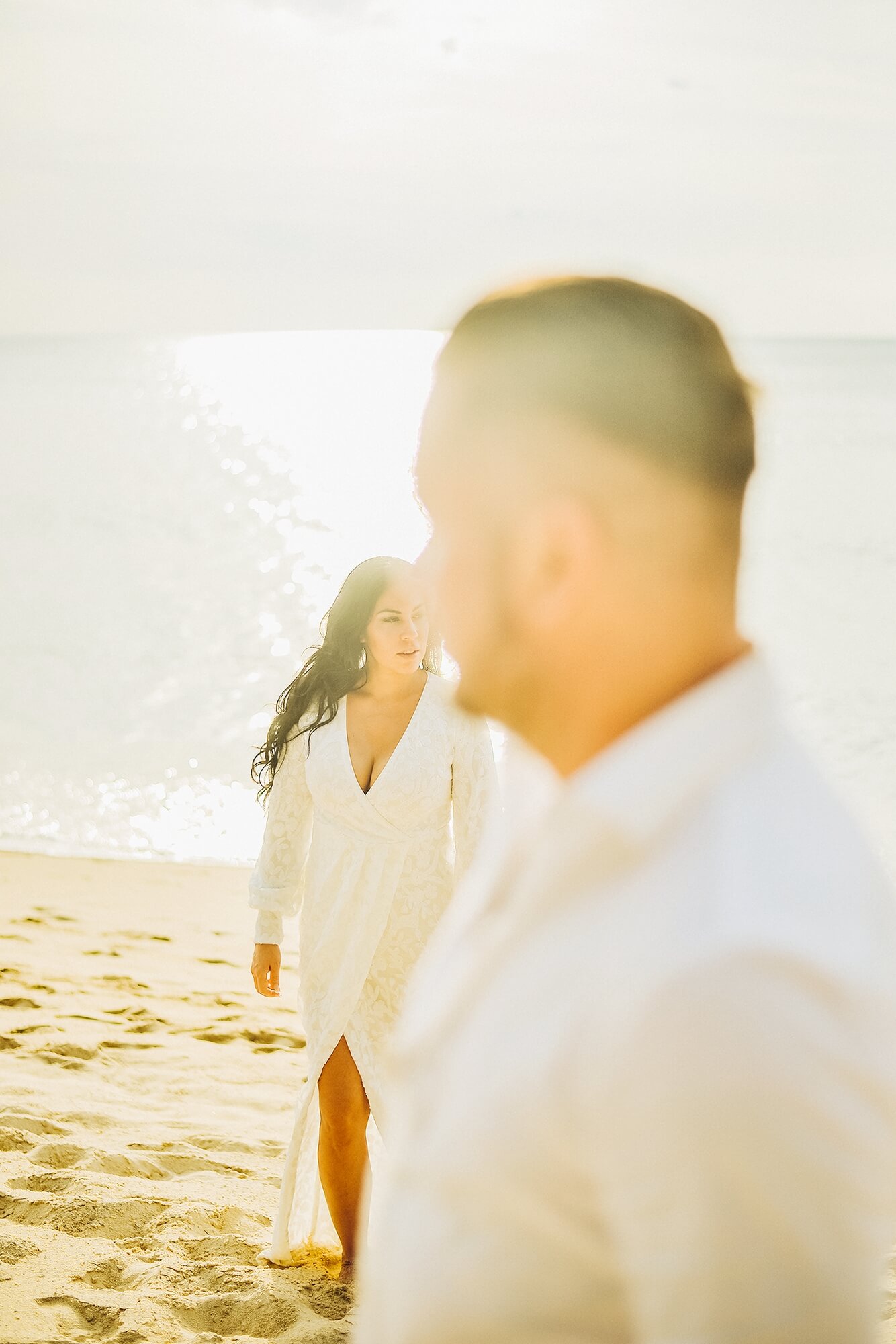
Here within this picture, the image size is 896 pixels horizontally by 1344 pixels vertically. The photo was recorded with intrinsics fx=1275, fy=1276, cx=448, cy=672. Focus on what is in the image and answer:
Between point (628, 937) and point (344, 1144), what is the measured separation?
3539 mm

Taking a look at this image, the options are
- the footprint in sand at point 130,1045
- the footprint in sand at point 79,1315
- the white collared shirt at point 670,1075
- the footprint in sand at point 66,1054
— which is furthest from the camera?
the footprint in sand at point 130,1045

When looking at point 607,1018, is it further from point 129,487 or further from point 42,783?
point 129,487

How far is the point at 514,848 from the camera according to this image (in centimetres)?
115

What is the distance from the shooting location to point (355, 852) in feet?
13.7

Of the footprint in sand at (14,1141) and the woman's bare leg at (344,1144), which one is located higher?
the woman's bare leg at (344,1144)

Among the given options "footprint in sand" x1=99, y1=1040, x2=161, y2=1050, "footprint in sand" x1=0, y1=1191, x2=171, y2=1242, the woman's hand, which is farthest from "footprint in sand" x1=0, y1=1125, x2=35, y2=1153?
the woman's hand

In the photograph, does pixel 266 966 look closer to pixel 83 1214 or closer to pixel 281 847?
pixel 281 847

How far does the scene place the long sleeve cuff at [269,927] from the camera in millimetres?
4387

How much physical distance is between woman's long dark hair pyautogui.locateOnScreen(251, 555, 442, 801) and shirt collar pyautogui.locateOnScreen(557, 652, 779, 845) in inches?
134

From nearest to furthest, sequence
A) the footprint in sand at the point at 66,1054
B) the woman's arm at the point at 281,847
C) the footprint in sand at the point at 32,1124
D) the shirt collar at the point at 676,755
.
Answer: the shirt collar at the point at 676,755 < the woman's arm at the point at 281,847 < the footprint in sand at the point at 32,1124 < the footprint in sand at the point at 66,1054

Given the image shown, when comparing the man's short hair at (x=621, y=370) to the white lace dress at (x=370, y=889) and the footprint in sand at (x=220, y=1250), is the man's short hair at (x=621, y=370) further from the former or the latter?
the footprint in sand at (x=220, y=1250)

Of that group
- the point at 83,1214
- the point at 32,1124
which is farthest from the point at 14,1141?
the point at 83,1214

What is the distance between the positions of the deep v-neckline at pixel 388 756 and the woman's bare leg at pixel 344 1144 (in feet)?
2.65

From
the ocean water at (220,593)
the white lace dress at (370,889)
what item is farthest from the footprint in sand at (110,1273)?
the ocean water at (220,593)
